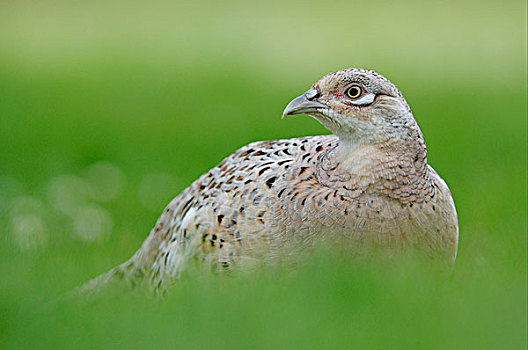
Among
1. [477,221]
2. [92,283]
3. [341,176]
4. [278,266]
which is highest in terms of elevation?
[341,176]

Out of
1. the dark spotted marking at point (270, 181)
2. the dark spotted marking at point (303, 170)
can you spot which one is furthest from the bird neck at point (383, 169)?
the dark spotted marking at point (270, 181)

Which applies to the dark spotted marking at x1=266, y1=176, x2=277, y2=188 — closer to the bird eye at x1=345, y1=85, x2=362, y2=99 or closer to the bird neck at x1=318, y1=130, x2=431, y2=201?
the bird neck at x1=318, y1=130, x2=431, y2=201

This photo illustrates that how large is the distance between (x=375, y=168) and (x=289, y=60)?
10215 mm

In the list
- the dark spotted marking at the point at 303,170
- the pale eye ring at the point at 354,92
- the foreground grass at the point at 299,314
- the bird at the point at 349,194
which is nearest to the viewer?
the foreground grass at the point at 299,314

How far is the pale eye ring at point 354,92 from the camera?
4.76 m

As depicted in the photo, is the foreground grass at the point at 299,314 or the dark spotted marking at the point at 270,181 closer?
the foreground grass at the point at 299,314

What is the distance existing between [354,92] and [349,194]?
611mm

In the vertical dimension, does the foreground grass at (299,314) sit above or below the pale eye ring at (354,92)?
below

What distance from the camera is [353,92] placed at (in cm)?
477

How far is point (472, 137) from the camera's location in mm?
10750

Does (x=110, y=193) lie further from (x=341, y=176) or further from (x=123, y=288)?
(x=341, y=176)

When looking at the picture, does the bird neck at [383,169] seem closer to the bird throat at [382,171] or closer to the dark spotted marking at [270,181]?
the bird throat at [382,171]

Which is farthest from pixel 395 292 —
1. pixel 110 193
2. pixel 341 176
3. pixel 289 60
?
pixel 289 60

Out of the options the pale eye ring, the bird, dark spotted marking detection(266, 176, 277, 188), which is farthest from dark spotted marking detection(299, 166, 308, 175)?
the pale eye ring
